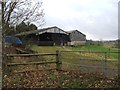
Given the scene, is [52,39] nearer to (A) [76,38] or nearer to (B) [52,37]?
(B) [52,37]

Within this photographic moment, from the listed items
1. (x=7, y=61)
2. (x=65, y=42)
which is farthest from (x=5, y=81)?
(x=65, y=42)

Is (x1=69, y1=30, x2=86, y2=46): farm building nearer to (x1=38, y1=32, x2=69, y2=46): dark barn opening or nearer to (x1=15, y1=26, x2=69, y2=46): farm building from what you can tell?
(x1=15, y1=26, x2=69, y2=46): farm building

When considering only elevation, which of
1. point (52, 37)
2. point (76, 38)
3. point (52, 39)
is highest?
point (52, 37)

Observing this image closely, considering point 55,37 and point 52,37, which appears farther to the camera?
point 55,37

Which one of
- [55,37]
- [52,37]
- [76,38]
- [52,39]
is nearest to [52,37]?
[52,37]

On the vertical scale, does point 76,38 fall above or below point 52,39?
above


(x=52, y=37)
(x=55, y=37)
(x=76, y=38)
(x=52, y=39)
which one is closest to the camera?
(x=52, y=39)

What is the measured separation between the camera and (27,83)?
35.4ft

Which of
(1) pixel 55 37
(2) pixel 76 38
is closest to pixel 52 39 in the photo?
(1) pixel 55 37

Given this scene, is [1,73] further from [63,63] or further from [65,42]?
[65,42]

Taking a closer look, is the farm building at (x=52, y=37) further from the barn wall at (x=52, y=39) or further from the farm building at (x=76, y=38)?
the farm building at (x=76, y=38)

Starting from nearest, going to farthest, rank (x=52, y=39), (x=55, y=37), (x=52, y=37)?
(x=52, y=39) < (x=52, y=37) < (x=55, y=37)

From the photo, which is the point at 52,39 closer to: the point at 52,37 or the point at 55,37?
the point at 52,37

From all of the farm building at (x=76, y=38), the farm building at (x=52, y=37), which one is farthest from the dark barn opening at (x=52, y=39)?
the farm building at (x=76, y=38)
